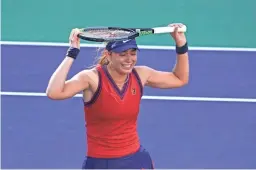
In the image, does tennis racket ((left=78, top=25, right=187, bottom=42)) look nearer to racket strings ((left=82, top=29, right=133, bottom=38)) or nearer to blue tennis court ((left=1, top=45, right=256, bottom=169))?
racket strings ((left=82, top=29, right=133, bottom=38))

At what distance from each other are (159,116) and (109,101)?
104 inches

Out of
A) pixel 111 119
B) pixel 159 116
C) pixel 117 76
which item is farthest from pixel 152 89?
pixel 111 119

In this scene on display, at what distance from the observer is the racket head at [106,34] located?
3995 mm

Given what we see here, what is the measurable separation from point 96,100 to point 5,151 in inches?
102

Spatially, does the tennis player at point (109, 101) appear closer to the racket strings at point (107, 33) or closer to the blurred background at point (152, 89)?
the racket strings at point (107, 33)

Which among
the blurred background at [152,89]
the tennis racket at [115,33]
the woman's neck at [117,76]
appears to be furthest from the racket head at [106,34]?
the blurred background at [152,89]

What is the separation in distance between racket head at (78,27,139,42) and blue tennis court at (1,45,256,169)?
2235 millimetres

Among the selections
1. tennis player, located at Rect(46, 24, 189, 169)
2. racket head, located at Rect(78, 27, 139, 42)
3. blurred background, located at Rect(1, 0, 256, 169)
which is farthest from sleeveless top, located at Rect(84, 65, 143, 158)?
blurred background, located at Rect(1, 0, 256, 169)

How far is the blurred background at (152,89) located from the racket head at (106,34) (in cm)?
223

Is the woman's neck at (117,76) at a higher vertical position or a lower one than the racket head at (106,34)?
lower

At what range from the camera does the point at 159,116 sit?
6.57 metres

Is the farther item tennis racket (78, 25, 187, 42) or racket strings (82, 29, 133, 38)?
racket strings (82, 29, 133, 38)

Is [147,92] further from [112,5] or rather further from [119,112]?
[119,112]

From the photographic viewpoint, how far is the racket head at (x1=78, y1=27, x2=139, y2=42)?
3.99 m
